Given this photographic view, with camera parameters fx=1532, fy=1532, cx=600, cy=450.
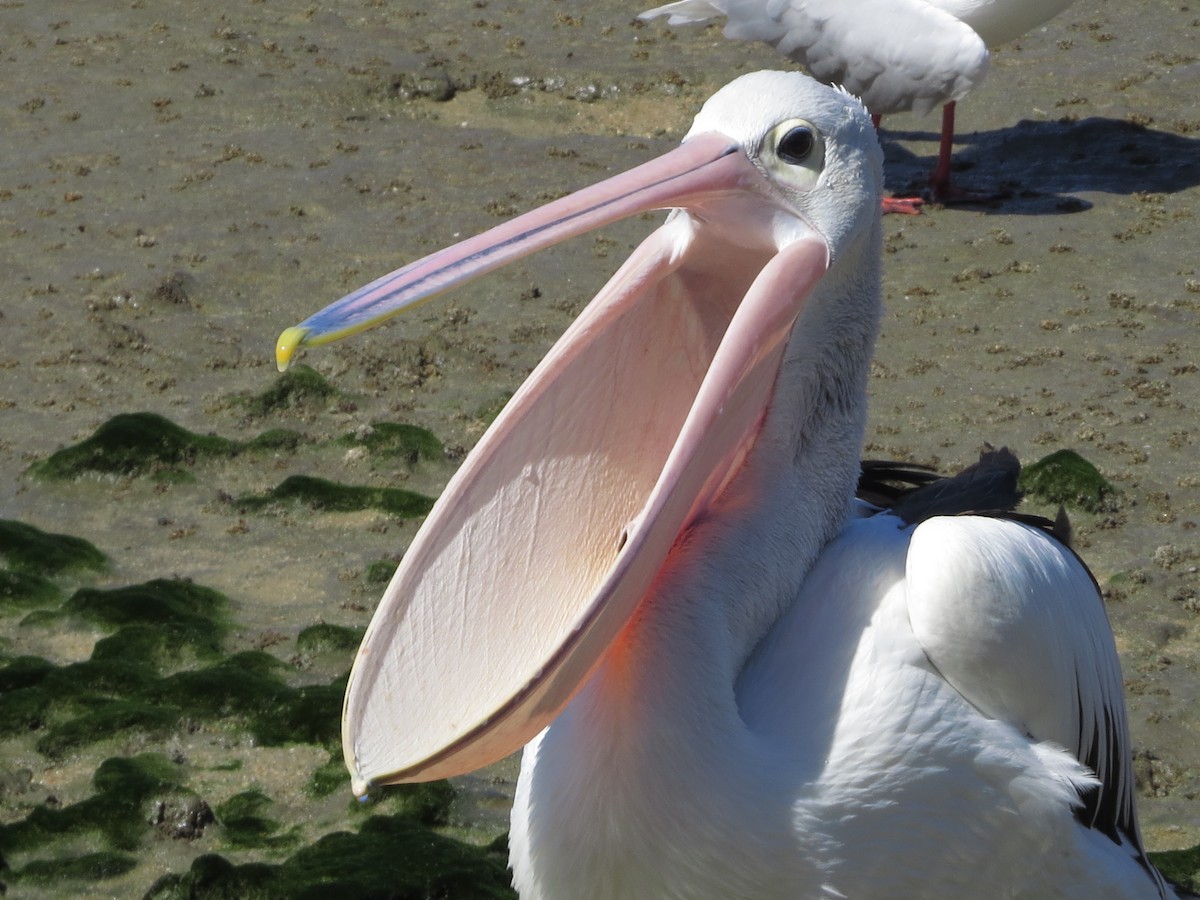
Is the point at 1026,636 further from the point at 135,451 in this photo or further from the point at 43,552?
the point at 135,451

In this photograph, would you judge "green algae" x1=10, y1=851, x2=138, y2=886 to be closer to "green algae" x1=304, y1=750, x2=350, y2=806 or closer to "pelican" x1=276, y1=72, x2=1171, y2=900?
"green algae" x1=304, y1=750, x2=350, y2=806

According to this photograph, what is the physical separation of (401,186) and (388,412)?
7.30 feet

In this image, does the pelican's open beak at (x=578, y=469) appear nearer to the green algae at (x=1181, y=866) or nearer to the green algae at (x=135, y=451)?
the green algae at (x=1181, y=866)

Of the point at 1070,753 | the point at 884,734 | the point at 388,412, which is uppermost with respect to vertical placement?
the point at 884,734

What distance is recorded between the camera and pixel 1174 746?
12.3 ft

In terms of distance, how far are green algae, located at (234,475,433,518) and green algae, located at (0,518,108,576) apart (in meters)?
0.55

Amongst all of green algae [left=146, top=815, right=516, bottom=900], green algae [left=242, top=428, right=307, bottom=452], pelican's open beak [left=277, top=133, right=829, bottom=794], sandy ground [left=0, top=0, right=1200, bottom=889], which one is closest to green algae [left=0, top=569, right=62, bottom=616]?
sandy ground [left=0, top=0, right=1200, bottom=889]

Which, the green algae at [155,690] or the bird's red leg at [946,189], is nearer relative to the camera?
the green algae at [155,690]

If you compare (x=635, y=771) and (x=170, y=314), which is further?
(x=170, y=314)

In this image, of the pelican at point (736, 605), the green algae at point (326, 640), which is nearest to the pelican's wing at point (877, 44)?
the green algae at point (326, 640)

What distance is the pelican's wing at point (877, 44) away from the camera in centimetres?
780

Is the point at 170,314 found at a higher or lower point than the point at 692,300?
lower

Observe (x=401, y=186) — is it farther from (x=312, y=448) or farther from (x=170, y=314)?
(x=312, y=448)

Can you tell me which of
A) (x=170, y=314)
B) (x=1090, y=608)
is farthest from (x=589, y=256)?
(x=1090, y=608)
